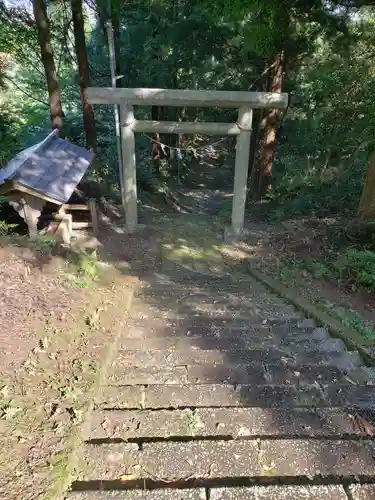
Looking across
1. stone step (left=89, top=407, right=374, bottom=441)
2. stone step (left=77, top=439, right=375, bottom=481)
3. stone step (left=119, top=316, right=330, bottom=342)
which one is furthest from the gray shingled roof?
stone step (left=77, top=439, right=375, bottom=481)

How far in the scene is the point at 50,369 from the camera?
2.47 meters

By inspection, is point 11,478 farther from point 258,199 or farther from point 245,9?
point 258,199

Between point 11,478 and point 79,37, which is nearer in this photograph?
point 11,478

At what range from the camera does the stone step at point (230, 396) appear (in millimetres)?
2326

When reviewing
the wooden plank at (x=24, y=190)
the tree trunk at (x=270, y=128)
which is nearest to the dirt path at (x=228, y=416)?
the wooden plank at (x=24, y=190)

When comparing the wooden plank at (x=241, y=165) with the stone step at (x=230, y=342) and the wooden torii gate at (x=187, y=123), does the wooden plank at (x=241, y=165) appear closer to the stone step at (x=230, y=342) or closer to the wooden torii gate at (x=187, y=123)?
the wooden torii gate at (x=187, y=123)

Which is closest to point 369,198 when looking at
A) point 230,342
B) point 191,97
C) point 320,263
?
point 320,263

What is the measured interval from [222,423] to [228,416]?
7cm

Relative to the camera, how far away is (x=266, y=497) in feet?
5.42

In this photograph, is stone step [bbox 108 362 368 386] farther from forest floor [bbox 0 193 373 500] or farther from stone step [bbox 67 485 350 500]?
stone step [bbox 67 485 350 500]

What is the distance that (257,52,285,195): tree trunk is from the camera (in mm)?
9430

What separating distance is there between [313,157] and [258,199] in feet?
9.22

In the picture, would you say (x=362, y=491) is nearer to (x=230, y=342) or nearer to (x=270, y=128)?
(x=230, y=342)

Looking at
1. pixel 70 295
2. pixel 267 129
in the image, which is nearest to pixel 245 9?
pixel 267 129
